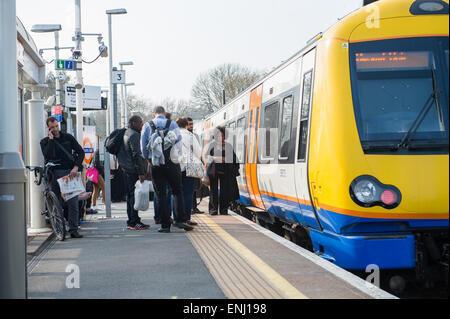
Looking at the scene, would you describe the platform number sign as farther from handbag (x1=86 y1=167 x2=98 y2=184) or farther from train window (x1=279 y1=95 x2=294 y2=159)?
train window (x1=279 y1=95 x2=294 y2=159)

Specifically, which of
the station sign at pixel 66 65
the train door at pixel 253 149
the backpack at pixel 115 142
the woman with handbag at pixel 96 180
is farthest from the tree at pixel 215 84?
the backpack at pixel 115 142

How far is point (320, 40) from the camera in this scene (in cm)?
647

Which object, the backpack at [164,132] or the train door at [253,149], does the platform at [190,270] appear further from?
the train door at [253,149]

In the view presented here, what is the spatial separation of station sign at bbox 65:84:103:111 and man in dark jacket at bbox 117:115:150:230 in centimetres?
597

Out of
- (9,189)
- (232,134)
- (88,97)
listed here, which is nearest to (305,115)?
(9,189)

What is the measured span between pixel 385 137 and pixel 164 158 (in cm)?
400

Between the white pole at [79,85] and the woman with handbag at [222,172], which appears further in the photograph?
the white pole at [79,85]

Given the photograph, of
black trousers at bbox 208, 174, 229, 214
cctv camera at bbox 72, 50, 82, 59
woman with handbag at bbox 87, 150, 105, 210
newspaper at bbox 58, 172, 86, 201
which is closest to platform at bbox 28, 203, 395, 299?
newspaper at bbox 58, 172, 86, 201

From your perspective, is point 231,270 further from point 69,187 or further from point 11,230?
point 69,187

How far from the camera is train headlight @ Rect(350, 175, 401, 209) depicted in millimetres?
5270

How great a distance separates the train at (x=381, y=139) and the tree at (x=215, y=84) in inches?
1860

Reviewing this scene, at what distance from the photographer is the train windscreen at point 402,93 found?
5.28 metres

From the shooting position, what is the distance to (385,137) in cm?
548

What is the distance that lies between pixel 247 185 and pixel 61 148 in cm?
390
